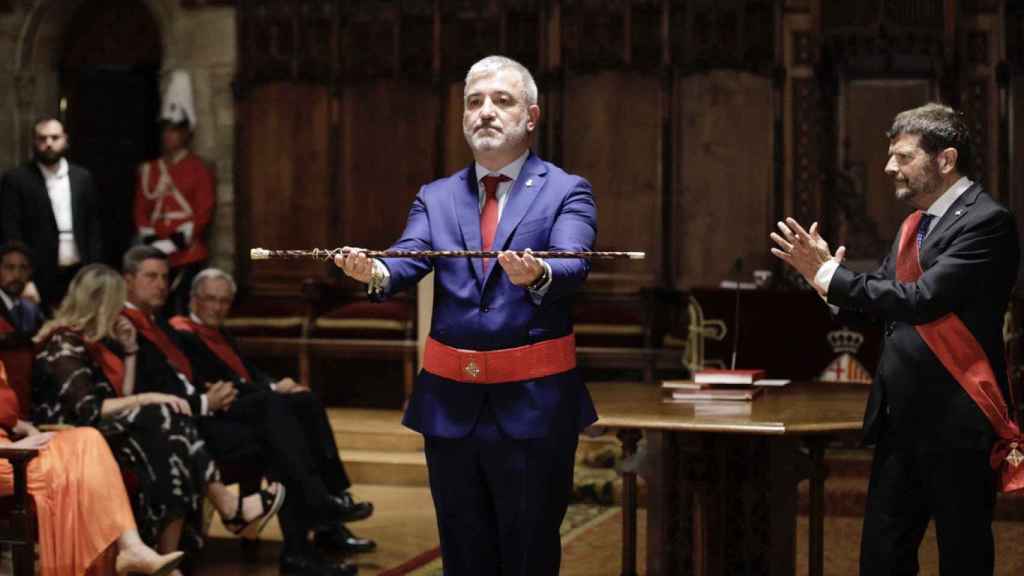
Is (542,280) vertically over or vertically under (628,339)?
over

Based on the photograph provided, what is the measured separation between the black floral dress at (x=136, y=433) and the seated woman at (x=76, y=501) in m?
0.25

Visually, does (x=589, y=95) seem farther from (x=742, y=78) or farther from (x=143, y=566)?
(x=143, y=566)

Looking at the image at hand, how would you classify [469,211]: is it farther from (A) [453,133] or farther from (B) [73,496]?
(A) [453,133]

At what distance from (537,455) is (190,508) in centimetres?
226

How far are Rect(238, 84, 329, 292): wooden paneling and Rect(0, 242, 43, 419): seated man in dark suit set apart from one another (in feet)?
Result: 10.6

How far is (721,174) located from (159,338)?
4011 millimetres

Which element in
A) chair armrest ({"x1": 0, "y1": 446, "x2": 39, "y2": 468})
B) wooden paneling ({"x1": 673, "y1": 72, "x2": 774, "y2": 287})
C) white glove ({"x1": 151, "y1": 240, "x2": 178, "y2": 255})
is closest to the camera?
chair armrest ({"x1": 0, "y1": 446, "x2": 39, "y2": 468})

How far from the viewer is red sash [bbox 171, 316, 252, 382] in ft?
18.1

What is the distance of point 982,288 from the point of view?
122 inches

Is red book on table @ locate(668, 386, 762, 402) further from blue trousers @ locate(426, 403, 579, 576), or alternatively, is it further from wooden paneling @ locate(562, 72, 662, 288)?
wooden paneling @ locate(562, 72, 662, 288)

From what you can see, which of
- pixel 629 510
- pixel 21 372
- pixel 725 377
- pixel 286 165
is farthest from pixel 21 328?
pixel 286 165

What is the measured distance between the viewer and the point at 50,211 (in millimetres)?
7344

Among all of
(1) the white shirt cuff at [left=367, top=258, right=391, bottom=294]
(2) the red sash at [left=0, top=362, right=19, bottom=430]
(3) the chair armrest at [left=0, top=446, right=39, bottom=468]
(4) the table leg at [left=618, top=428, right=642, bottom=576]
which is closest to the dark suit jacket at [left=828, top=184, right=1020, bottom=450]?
(1) the white shirt cuff at [left=367, top=258, right=391, bottom=294]

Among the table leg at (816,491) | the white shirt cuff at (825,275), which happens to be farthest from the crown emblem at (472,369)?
the table leg at (816,491)
